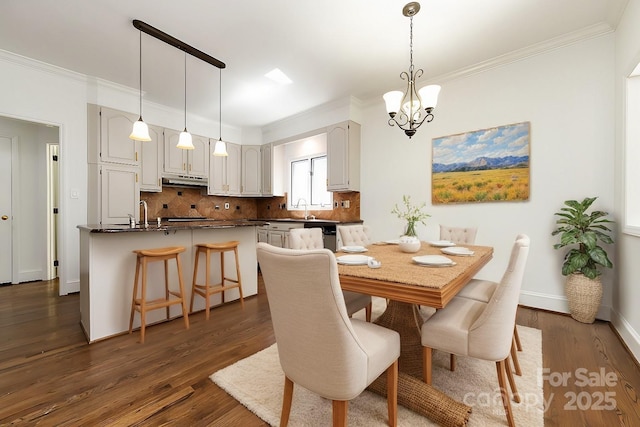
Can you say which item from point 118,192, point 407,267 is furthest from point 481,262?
point 118,192

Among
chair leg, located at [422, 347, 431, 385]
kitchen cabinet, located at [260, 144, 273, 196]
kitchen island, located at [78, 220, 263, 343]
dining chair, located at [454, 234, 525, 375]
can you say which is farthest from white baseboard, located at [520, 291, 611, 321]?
kitchen cabinet, located at [260, 144, 273, 196]

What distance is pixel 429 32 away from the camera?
2.64 meters

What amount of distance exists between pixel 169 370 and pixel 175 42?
302cm

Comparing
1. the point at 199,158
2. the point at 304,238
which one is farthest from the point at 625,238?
the point at 199,158

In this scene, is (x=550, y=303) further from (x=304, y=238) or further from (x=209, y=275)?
(x=209, y=275)

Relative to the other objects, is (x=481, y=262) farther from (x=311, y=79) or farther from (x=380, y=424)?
(x=311, y=79)

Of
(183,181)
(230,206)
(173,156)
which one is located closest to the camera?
(173,156)

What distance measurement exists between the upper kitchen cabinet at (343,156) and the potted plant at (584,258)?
254 cm

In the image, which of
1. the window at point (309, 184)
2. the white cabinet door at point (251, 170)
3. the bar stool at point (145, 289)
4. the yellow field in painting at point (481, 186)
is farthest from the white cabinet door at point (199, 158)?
the yellow field in painting at point (481, 186)

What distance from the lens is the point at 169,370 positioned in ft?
6.02

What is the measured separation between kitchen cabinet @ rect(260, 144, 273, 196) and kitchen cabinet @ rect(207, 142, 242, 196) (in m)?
0.48

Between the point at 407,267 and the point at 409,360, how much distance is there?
2.28 feet

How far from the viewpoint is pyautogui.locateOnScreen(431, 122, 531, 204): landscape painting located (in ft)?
9.82

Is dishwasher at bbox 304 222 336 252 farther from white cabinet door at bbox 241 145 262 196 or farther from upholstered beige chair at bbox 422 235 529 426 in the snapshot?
upholstered beige chair at bbox 422 235 529 426
